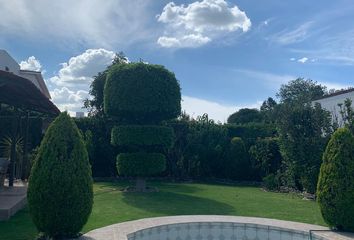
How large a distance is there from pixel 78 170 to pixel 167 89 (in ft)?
33.0

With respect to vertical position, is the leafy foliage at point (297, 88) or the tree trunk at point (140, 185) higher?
the leafy foliage at point (297, 88)

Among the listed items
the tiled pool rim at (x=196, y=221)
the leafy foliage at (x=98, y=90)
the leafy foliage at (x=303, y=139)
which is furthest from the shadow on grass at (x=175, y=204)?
the leafy foliage at (x=98, y=90)

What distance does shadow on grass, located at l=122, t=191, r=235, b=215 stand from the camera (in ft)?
37.5

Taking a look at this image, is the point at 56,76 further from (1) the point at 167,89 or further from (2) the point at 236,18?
(2) the point at 236,18

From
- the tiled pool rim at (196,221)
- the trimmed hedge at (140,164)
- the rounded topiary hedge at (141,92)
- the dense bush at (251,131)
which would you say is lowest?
the tiled pool rim at (196,221)

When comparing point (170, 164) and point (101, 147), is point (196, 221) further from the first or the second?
point (101, 147)

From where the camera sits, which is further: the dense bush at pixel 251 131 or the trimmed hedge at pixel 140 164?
the dense bush at pixel 251 131

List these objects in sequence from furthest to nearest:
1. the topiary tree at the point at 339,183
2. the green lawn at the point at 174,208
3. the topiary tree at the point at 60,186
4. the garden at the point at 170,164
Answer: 1. the green lawn at the point at 174,208
2. the topiary tree at the point at 339,183
3. the garden at the point at 170,164
4. the topiary tree at the point at 60,186

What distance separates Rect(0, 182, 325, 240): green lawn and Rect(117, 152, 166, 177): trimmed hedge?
1.07 m

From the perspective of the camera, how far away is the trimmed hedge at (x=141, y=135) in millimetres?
16250

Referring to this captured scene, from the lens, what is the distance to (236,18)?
48.5 feet

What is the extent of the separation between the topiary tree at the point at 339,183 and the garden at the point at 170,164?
0.02 meters

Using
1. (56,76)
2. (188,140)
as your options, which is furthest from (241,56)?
(56,76)

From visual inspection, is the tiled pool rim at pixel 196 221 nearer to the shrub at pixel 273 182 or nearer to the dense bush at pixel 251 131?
the shrub at pixel 273 182
